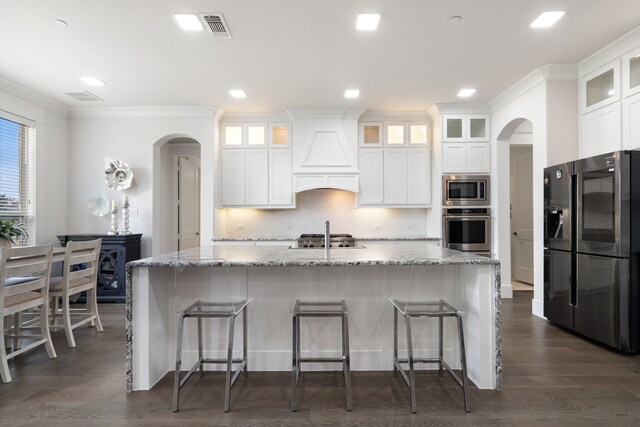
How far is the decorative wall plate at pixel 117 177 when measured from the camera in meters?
5.00

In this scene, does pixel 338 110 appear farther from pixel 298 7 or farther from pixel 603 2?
pixel 603 2

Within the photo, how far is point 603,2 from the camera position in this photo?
8.71 ft

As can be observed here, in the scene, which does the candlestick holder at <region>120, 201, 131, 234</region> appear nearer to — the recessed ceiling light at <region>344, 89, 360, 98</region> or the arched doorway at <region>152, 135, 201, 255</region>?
the arched doorway at <region>152, 135, 201, 255</region>

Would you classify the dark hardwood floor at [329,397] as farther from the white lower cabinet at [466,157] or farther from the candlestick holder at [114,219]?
the white lower cabinet at [466,157]

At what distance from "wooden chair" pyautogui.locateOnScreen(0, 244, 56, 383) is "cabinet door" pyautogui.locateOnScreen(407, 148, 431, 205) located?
4.36 m

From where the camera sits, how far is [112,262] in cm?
476

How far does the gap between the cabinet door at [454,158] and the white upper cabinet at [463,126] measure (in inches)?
4.7

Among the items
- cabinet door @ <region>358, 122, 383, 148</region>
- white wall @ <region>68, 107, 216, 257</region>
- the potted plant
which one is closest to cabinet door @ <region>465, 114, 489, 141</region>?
cabinet door @ <region>358, 122, 383, 148</region>

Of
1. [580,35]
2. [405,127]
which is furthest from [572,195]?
[405,127]

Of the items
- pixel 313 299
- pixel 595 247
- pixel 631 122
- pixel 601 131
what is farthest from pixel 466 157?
pixel 313 299

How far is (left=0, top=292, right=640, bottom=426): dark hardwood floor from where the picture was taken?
1.96 m

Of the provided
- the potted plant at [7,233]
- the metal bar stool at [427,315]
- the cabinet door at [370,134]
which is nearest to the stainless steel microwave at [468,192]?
the cabinet door at [370,134]

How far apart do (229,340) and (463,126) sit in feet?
14.6

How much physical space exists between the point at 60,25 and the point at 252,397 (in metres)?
3.27
